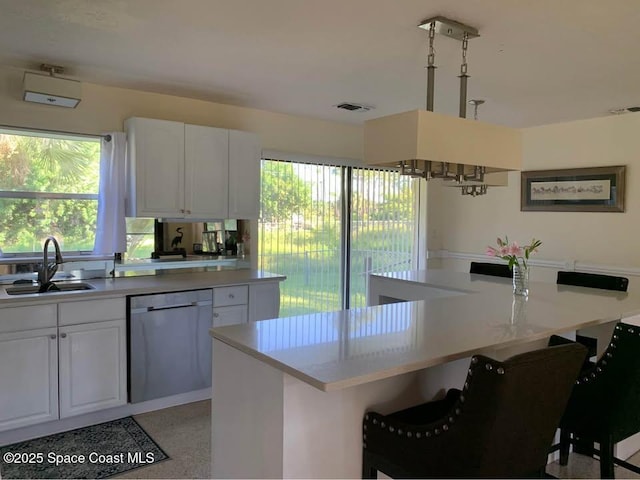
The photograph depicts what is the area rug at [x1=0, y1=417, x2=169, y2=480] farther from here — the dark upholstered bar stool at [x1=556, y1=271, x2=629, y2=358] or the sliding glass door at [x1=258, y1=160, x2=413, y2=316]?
the dark upholstered bar stool at [x1=556, y1=271, x2=629, y2=358]

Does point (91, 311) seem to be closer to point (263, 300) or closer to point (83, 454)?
point (83, 454)

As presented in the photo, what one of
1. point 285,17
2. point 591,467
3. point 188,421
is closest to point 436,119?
point 285,17

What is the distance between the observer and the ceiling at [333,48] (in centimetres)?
221

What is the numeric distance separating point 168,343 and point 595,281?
10.2 ft

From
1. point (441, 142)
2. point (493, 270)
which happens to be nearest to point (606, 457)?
point (441, 142)

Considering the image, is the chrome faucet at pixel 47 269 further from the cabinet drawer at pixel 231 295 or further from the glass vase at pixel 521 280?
the glass vase at pixel 521 280

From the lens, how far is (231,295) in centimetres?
363

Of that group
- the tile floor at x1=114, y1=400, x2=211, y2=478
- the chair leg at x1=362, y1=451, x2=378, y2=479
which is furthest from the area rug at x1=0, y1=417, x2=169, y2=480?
the chair leg at x1=362, y1=451, x2=378, y2=479

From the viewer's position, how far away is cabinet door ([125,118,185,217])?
3.52 meters

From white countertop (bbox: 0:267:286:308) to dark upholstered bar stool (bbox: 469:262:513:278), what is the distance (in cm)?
174

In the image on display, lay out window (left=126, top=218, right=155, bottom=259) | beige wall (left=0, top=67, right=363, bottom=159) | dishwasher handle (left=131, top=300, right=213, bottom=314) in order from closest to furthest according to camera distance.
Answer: dishwasher handle (left=131, top=300, right=213, bottom=314) → beige wall (left=0, top=67, right=363, bottom=159) → window (left=126, top=218, right=155, bottom=259)

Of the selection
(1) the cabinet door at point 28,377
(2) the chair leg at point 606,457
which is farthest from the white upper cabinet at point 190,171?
(2) the chair leg at point 606,457

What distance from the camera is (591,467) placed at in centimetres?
263

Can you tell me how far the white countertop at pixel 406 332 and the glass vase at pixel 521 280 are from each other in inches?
3.3
